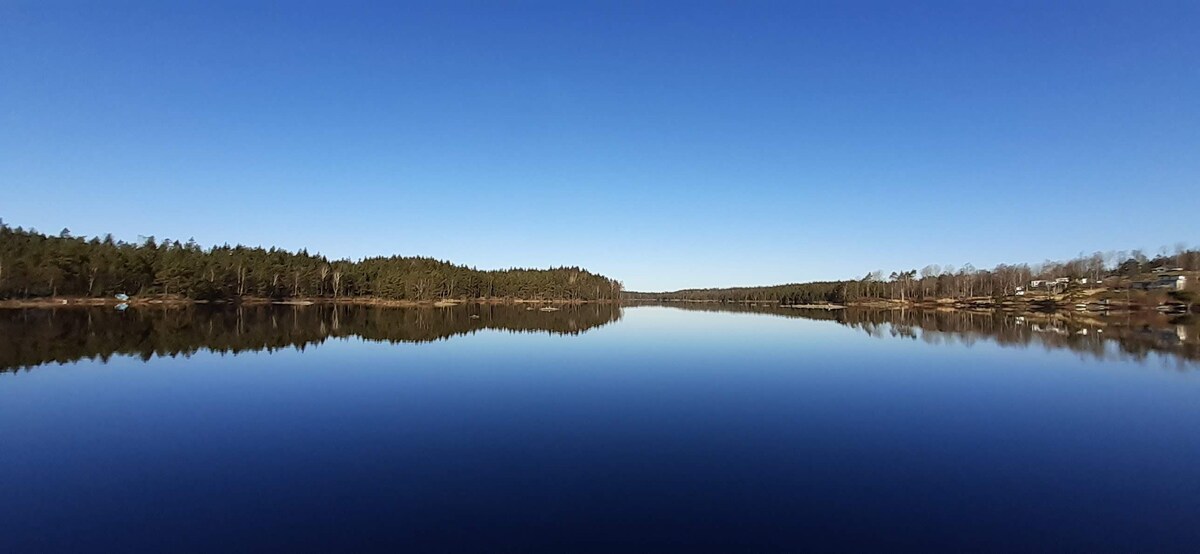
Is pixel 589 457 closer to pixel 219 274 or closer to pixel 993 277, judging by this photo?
pixel 219 274

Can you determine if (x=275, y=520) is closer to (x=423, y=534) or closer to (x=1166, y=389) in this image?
(x=423, y=534)

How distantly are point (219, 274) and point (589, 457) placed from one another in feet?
357

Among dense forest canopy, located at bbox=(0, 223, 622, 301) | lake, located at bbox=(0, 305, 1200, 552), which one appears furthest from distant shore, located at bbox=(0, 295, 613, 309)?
lake, located at bbox=(0, 305, 1200, 552)

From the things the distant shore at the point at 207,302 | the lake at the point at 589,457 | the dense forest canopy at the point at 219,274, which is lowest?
the lake at the point at 589,457

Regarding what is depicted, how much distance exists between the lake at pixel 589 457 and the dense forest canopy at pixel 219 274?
71.6m

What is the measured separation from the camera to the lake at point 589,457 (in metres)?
8.61

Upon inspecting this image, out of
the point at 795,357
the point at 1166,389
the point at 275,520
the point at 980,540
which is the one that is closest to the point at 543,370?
the point at 795,357

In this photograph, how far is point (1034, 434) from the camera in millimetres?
15406

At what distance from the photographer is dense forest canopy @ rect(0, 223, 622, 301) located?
78.7m

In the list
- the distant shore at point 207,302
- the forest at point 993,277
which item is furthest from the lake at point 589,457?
the forest at point 993,277

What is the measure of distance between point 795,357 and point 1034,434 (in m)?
17.9

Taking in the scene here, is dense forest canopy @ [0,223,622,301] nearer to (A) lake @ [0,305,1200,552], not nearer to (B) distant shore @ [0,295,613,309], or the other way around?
(B) distant shore @ [0,295,613,309]

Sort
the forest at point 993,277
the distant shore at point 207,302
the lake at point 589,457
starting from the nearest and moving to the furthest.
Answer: the lake at point 589,457, the distant shore at point 207,302, the forest at point 993,277

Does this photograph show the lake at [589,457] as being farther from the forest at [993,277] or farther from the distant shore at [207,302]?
the forest at [993,277]
